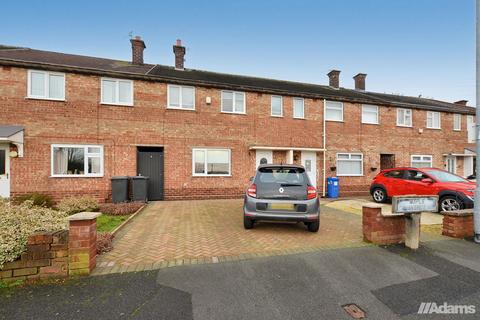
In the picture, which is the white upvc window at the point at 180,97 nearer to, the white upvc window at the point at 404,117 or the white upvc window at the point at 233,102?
the white upvc window at the point at 233,102

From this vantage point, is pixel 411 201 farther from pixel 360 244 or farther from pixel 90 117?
pixel 90 117

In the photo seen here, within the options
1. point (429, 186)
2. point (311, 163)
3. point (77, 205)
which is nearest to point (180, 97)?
point (77, 205)

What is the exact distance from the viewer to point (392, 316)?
2488 mm

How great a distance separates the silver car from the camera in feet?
16.7

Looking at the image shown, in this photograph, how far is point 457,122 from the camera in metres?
16.0

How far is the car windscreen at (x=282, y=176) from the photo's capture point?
211 inches

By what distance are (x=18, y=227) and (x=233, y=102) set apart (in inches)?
380

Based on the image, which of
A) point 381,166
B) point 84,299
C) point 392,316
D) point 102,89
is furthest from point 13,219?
point 381,166

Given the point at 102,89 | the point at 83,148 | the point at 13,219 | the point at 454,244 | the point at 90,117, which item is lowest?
the point at 454,244

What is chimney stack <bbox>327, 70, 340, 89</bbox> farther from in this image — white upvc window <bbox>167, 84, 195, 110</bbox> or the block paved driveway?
the block paved driveway

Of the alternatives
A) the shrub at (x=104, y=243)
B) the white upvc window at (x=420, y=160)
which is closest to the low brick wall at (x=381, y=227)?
the shrub at (x=104, y=243)

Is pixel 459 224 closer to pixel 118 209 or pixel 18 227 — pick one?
pixel 18 227

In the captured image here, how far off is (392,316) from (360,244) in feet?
7.56

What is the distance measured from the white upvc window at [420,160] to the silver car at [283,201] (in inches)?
510
